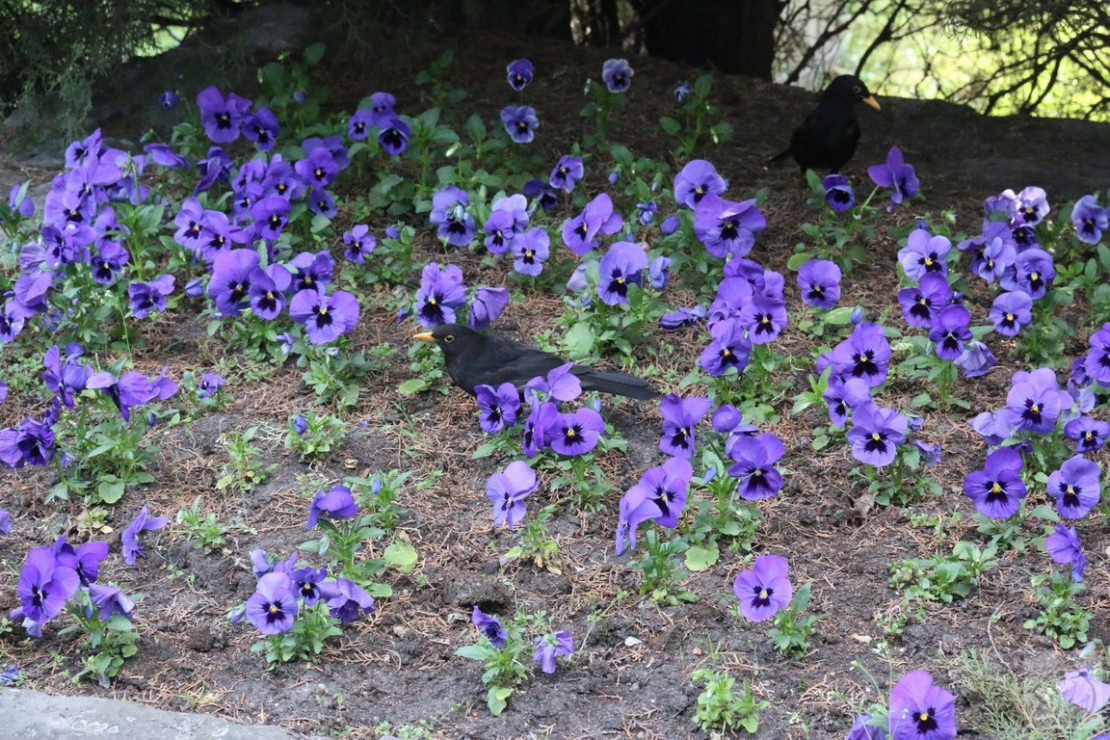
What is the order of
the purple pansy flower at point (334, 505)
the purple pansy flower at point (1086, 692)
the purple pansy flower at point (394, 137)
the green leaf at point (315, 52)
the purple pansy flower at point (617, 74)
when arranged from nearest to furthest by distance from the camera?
the purple pansy flower at point (1086, 692) → the purple pansy flower at point (334, 505) → the purple pansy flower at point (394, 137) → the purple pansy flower at point (617, 74) → the green leaf at point (315, 52)

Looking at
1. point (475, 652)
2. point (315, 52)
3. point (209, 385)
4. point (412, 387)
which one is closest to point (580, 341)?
point (412, 387)

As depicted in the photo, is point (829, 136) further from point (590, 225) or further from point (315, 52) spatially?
point (315, 52)

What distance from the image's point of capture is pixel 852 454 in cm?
351

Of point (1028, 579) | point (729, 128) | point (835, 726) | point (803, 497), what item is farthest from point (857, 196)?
point (835, 726)

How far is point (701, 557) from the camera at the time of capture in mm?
3266

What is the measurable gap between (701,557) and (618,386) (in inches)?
25.4

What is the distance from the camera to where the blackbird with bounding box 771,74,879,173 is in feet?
16.8

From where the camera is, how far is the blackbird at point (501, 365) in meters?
3.73

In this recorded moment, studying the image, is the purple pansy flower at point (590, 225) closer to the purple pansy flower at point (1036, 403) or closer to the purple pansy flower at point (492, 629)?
the purple pansy flower at point (1036, 403)

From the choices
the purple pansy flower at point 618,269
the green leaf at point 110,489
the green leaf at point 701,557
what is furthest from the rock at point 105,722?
the purple pansy flower at point 618,269

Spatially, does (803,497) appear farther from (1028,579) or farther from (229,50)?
(229,50)

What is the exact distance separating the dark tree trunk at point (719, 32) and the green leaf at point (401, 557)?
13.3 feet

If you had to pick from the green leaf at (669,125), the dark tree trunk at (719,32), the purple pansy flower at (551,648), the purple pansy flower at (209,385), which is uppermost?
the dark tree trunk at (719,32)

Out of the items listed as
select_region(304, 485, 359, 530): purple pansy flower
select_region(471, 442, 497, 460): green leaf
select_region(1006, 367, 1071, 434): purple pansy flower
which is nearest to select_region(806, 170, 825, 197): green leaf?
select_region(1006, 367, 1071, 434): purple pansy flower
